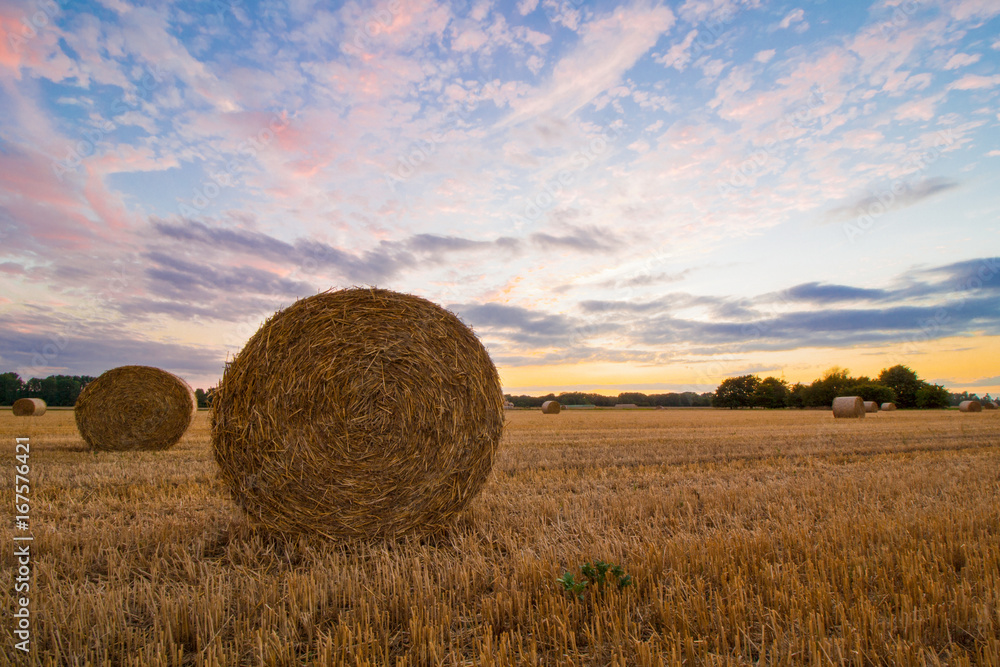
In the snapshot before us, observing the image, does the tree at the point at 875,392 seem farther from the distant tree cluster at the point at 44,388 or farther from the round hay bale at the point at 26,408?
the distant tree cluster at the point at 44,388

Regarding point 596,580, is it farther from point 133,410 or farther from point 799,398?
point 799,398

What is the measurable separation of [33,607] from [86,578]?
2.04 ft

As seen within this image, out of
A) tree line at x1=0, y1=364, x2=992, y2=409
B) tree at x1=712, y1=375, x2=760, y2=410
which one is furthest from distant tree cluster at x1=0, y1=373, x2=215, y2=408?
tree at x1=712, y1=375, x2=760, y2=410

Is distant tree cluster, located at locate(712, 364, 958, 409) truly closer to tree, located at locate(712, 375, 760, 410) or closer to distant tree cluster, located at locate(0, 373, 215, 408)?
tree, located at locate(712, 375, 760, 410)

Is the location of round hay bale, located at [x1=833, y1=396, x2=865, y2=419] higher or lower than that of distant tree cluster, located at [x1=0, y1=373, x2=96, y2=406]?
lower

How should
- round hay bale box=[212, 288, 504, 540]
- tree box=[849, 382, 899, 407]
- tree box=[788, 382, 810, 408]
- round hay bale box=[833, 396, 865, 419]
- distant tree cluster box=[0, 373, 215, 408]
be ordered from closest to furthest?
round hay bale box=[212, 288, 504, 540] → round hay bale box=[833, 396, 865, 419] → distant tree cluster box=[0, 373, 215, 408] → tree box=[849, 382, 899, 407] → tree box=[788, 382, 810, 408]

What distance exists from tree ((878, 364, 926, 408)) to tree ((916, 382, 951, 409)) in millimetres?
911

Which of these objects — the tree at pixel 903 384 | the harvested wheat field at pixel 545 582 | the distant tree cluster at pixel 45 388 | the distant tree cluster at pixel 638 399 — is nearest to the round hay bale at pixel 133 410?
the harvested wheat field at pixel 545 582

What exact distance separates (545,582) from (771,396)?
241 feet

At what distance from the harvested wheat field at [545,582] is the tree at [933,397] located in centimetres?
6784

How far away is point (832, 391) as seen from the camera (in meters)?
67.8

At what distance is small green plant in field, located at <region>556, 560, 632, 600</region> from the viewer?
315 cm

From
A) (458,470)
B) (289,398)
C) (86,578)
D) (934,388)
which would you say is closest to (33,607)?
(86,578)

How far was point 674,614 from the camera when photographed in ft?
9.46
